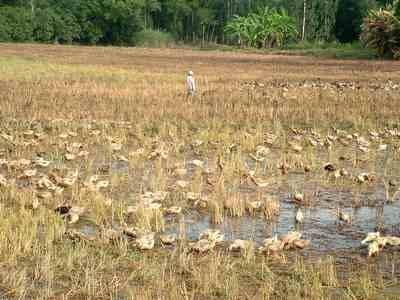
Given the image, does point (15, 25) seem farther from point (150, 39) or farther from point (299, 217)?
point (299, 217)

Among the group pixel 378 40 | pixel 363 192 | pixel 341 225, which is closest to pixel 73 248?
pixel 341 225

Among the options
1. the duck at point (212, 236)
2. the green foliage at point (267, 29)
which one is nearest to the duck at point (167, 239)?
the duck at point (212, 236)

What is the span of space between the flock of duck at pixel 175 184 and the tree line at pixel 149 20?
56.5 m

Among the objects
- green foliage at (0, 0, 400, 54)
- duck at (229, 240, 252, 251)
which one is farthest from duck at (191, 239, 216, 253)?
green foliage at (0, 0, 400, 54)

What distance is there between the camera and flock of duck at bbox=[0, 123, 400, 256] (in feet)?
18.4

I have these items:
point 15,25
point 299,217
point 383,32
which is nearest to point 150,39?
point 15,25

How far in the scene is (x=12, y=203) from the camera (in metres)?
7.10

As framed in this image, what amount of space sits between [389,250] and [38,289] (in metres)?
3.07

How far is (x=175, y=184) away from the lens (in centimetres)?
812

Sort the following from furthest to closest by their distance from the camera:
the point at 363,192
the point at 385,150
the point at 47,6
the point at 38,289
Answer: the point at 47,6
the point at 385,150
the point at 363,192
the point at 38,289

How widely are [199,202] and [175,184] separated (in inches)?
41.4

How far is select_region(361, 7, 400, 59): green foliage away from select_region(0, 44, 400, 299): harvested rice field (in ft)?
103

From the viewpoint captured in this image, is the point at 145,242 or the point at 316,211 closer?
the point at 145,242

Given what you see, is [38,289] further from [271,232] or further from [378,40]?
[378,40]
